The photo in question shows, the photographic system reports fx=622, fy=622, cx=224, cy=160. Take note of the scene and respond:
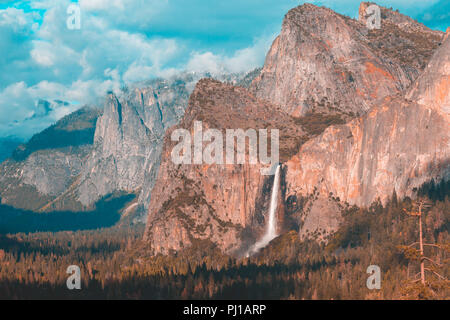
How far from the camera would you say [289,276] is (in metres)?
174

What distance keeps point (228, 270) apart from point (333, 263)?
32.7 metres

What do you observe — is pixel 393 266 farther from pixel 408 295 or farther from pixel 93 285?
pixel 408 295
